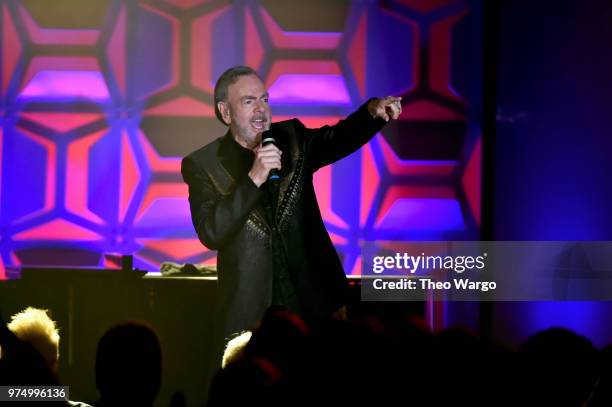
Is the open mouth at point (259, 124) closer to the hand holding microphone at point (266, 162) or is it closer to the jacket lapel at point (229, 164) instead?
the jacket lapel at point (229, 164)

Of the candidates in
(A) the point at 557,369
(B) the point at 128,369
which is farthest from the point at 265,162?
(A) the point at 557,369

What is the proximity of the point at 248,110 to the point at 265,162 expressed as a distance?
0.48 m

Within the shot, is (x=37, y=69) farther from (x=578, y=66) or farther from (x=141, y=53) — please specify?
(x=578, y=66)

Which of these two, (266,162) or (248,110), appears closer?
(266,162)

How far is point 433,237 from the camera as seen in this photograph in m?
5.41

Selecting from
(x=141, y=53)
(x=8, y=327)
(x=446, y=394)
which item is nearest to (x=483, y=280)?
(x=141, y=53)

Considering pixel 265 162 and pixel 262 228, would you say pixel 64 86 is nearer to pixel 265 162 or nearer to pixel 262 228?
pixel 262 228

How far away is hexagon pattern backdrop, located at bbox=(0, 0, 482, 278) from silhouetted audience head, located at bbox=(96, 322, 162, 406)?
12.9 feet

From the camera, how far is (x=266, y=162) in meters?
2.53

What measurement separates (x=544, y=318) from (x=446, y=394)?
3.95m

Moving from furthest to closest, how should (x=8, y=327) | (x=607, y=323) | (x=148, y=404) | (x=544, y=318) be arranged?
(x=544, y=318) < (x=607, y=323) < (x=8, y=327) < (x=148, y=404)

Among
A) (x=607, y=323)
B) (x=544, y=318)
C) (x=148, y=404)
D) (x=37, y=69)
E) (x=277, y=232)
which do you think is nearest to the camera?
(x=148, y=404)

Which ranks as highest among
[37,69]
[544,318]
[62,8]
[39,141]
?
[62,8]

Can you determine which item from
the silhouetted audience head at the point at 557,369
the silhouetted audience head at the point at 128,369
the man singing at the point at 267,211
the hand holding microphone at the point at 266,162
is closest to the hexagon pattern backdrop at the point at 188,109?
the man singing at the point at 267,211
